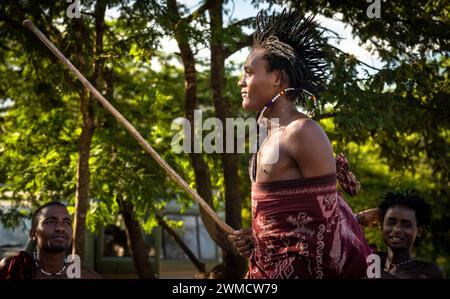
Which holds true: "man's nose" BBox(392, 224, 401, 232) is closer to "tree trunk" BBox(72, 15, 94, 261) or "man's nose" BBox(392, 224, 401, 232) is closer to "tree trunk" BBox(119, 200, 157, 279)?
"tree trunk" BBox(72, 15, 94, 261)

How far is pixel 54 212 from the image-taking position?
537 cm

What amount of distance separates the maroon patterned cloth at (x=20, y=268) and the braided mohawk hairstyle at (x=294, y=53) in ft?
7.36

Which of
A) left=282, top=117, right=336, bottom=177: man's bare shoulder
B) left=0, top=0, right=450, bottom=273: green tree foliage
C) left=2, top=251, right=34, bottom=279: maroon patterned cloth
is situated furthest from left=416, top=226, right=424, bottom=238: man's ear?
left=0, top=0, right=450, bottom=273: green tree foliage

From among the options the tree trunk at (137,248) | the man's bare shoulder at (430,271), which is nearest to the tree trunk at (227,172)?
the tree trunk at (137,248)

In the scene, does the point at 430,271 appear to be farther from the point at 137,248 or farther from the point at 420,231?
the point at 137,248

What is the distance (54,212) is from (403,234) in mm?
2484

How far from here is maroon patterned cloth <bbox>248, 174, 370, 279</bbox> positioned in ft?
10.8

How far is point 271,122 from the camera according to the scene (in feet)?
12.0

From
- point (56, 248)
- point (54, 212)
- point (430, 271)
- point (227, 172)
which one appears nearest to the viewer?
point (430, 271)

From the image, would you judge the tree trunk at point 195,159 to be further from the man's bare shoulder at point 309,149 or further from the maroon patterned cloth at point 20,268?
the man's bare shoulder at point 309,149

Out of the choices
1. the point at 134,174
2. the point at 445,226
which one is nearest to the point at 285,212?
the point at 134,174

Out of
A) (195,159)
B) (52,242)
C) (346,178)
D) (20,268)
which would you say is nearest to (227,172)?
(195,159)

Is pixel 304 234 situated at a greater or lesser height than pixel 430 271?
greater

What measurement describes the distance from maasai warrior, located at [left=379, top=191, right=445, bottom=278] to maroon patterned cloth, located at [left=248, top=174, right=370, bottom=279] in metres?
1.84
